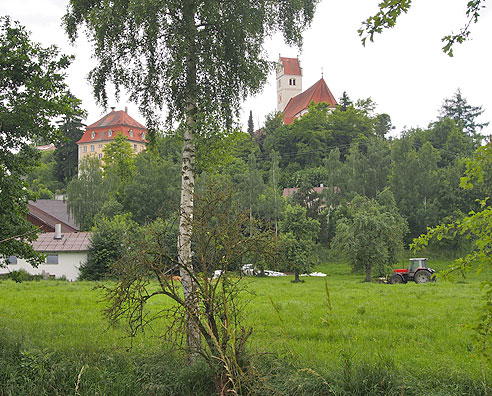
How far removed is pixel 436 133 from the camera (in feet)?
229

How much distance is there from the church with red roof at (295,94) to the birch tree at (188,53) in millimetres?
79241

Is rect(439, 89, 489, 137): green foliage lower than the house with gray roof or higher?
higher

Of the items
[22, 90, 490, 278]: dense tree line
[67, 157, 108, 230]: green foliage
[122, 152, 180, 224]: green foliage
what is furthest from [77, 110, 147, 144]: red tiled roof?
[122, 152, 180, 224]: green foliage

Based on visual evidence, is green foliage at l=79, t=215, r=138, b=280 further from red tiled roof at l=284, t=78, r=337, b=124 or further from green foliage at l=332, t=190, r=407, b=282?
red tiled roof at l=284, t=78, r=337, b=124

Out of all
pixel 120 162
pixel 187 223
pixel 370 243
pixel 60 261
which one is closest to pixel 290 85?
pixel 120 162

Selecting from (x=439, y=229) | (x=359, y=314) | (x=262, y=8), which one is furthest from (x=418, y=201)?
(x=439, y=229)

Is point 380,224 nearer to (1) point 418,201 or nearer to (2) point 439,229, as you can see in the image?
(1) point 418,201

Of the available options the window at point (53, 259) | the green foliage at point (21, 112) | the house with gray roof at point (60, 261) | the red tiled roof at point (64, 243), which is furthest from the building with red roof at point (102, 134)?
the green foliage at point (21, 112)

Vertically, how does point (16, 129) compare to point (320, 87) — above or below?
below

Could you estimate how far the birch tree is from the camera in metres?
8.86

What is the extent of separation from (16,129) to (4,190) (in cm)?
128

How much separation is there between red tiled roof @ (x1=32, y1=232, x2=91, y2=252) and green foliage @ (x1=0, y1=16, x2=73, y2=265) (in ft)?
93.2

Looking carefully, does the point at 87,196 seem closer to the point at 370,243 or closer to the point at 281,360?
the point at 370,243

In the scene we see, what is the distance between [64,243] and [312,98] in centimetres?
6847
